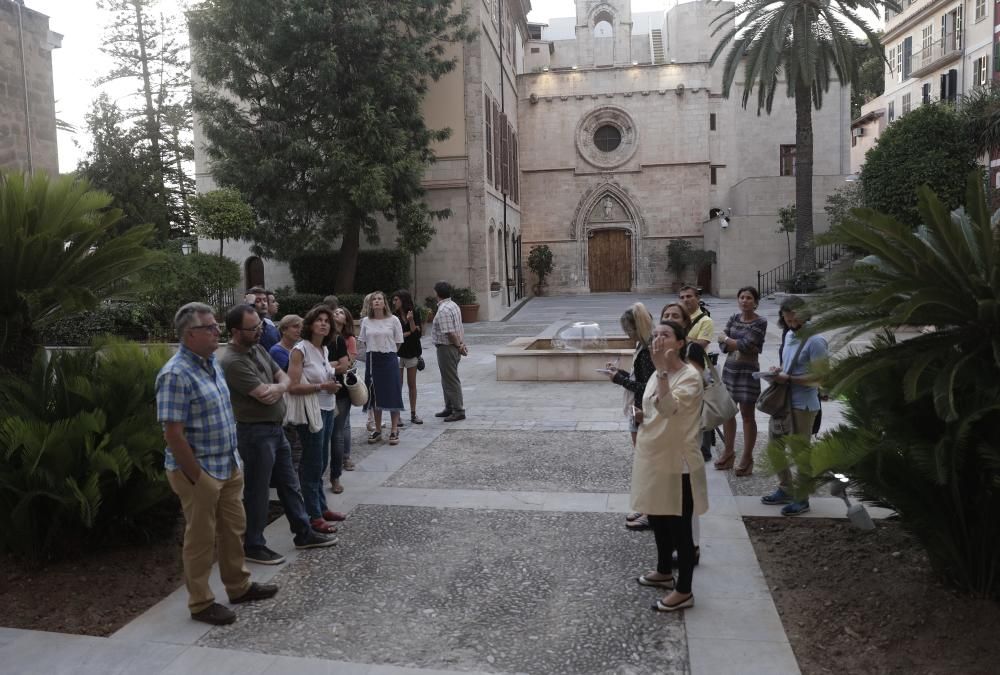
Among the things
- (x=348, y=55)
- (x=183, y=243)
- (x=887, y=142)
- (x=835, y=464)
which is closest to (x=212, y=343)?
(x=835, y=464)

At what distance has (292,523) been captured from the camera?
5227mm

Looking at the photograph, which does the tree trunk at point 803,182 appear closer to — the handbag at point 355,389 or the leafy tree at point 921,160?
the leafy tree at point 921,160

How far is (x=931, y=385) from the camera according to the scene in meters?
3.74

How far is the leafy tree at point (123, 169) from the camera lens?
2625cm

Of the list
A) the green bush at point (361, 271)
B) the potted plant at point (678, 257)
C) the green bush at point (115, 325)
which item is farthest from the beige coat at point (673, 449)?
the potted plant at point (678, 257)

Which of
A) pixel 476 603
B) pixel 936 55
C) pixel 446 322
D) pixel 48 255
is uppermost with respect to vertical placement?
pixel 936 55

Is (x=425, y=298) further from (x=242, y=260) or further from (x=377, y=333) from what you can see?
(x=377, y=333)

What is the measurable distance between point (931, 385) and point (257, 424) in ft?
12.4

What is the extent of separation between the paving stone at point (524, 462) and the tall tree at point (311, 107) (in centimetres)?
1226

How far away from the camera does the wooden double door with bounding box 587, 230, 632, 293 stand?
36719 mm

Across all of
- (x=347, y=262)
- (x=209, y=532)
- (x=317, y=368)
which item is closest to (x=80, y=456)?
(x=209, y=532)

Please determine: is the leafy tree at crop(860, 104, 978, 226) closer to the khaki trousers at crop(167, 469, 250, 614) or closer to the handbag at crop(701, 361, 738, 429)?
the handbag at crop(701, 361, 738, 429)

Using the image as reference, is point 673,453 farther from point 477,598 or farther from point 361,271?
point 361,271

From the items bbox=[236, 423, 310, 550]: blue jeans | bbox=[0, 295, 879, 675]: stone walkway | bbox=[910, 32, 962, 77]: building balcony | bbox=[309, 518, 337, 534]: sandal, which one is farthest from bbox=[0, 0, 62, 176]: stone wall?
bbox=[910, 32, 962, 77]: building balcony
